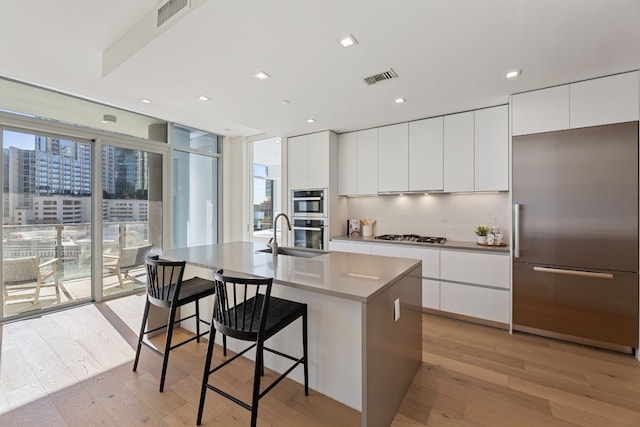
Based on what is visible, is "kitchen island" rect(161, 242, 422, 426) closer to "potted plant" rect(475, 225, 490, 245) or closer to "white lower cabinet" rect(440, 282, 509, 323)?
"white lower cabinet" rect(440, 282, 509, 323)

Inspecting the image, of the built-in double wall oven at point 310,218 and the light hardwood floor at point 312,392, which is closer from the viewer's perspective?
the light hardwood floor at point 312,392

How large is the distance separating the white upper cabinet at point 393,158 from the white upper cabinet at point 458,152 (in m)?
0.51

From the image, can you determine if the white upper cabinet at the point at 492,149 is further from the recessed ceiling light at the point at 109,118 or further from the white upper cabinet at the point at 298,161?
the recessed ceiling light at the point at 109,118

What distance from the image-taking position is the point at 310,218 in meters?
4.47

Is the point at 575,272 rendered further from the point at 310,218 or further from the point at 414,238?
the point at 310,218

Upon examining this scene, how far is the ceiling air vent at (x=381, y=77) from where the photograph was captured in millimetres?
2488

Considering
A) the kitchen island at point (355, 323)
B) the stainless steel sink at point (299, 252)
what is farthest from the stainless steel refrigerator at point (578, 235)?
the stainless steel sink at point (299, 252)

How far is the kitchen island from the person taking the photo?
1.55 meters

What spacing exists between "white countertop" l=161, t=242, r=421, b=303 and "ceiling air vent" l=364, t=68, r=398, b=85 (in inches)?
64.8

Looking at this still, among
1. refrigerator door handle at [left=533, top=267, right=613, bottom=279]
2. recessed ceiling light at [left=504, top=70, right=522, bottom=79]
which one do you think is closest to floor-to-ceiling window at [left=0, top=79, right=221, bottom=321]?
recessed ceiling light at [left=504, top=70, right=522, bottom=79]

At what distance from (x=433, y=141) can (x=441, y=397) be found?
287cm

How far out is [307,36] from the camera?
194 cm

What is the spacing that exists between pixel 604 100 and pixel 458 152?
130 centimetres

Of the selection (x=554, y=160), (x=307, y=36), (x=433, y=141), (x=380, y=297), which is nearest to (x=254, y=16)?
(x=307, y=36)
